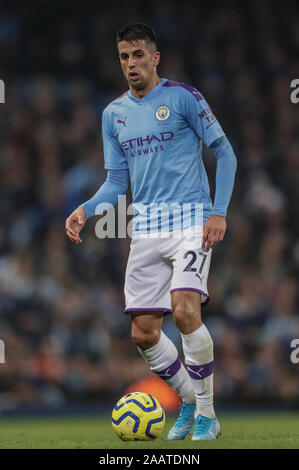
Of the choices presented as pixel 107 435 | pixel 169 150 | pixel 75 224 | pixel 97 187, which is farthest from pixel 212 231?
pixel 97 187

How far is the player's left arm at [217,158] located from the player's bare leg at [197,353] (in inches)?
14.6

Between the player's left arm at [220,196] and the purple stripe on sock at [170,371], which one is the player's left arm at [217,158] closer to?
the player's left arm at [220,196]

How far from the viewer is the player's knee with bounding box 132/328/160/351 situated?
5707 mm

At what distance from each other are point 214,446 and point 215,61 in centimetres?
868

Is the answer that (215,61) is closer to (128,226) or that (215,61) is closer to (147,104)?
(128,226)

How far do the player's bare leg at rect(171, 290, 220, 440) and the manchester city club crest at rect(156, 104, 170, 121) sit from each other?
1132mm

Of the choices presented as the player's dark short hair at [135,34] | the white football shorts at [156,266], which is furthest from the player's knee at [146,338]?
the player's dark short hair at [135,34]

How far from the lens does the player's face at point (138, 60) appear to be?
5.66 meters

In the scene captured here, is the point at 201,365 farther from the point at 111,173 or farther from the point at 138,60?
the point at 138,60

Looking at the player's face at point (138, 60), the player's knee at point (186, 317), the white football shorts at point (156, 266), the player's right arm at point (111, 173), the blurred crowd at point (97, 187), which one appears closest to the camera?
the player's knee at point (186, 317)

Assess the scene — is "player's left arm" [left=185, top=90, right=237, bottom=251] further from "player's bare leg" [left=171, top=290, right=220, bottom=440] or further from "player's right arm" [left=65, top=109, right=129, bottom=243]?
"player's right arm" [left=65, top=109, right=129, bottom=243]

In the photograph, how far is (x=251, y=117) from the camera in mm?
12125

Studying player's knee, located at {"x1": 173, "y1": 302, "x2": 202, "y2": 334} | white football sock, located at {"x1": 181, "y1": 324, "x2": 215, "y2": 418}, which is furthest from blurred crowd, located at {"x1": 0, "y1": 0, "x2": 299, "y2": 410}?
player's knee, located at {"x1": 173, "y1": 302, "x2": 202, "y2": 334}

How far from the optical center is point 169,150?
565cm
